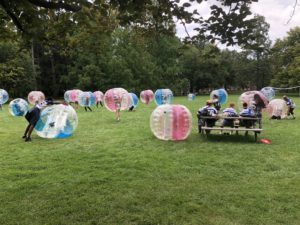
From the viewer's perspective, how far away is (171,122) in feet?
37.4

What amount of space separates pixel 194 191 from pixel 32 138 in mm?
8253

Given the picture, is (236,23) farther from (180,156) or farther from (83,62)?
(83,62)

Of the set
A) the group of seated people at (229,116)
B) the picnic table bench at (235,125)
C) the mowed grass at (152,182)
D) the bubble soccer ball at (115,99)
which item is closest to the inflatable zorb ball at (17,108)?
the bubble soccer ball at (115,99)

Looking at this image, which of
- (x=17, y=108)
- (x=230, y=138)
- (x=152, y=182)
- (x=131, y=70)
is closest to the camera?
(x=152, y=182)

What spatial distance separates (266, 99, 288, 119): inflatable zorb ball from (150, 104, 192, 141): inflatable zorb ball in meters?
8.33

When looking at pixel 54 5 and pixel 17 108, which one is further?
pixel 17 108

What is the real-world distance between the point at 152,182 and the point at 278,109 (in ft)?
42.4

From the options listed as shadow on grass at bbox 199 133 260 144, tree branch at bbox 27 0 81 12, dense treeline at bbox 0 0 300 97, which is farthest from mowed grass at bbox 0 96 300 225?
dense treeline at bbox 0 0 300 97

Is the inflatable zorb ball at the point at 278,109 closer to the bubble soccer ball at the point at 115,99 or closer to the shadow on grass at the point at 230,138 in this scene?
the shadow on grass at the point at 230,138

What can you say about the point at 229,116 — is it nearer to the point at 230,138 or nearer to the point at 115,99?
the point at 230,138

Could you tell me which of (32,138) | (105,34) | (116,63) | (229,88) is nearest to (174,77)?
(116,63)

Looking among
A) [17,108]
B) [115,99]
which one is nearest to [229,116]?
[115,99]

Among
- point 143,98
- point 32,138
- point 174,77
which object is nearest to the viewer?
point 32,138

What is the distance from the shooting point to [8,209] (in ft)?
18.4
